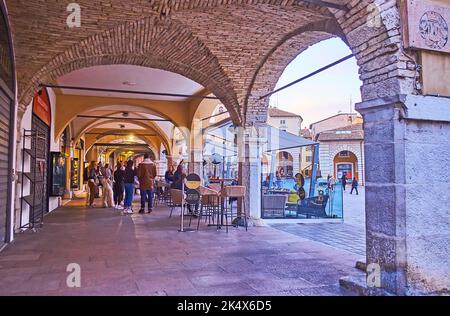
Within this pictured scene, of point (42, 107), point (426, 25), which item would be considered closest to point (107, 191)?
point (42, 107)

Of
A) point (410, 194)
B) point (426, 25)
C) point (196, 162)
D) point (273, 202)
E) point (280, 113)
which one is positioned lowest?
point (273, 202)

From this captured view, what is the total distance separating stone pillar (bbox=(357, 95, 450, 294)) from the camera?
304cm

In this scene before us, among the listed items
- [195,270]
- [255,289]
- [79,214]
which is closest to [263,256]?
[195,270]

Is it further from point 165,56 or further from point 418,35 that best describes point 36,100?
point 418,35

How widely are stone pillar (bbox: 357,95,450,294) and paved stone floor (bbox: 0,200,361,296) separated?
24.1 inches

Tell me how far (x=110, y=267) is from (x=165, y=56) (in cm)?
436

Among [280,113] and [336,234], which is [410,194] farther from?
[280,113]

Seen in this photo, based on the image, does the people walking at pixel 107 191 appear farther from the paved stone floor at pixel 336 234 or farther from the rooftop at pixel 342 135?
the rooftop at pixel 342 135

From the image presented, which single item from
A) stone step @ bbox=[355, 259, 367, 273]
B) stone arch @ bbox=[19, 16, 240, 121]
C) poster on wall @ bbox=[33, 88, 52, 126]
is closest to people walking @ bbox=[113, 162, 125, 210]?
poster on wall @ bbox=[33, 88, 52, 126]

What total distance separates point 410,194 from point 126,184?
722 cm

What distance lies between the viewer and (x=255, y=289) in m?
3.27

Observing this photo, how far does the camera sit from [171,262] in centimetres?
420

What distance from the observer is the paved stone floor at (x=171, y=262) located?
10.8 feet

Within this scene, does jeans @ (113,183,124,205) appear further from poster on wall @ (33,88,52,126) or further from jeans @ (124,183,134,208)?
poster on wall @ (33,88,52,126)
